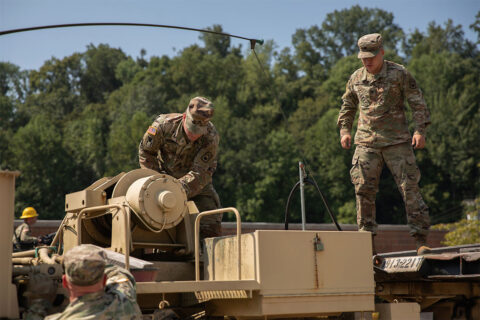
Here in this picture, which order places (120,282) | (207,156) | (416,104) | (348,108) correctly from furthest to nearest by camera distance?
(348,108) < (416,104) < (207,156) < (120,282)

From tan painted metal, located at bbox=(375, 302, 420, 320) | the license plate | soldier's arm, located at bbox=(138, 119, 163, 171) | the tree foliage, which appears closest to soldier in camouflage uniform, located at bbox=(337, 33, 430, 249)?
the license plate

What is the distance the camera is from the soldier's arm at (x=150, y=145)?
24.8ft

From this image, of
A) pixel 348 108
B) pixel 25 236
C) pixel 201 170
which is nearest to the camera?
pixel 201 170

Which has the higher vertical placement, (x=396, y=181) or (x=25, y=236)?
(x=396, y=181)

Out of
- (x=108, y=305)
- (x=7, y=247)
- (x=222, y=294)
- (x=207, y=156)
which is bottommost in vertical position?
(x=222, y=294)

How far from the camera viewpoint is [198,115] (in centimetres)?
723

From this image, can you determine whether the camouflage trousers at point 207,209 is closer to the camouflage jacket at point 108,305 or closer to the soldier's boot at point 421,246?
the soldier's boot at point 421,246

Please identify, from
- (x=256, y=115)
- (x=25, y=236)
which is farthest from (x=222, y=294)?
(x=256, y=115)

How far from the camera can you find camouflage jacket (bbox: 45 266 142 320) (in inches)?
155

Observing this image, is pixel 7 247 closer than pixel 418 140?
Yes

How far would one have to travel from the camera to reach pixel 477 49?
223 feet

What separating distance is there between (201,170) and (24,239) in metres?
6.75

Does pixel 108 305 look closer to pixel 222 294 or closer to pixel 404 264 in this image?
pixel 222 294

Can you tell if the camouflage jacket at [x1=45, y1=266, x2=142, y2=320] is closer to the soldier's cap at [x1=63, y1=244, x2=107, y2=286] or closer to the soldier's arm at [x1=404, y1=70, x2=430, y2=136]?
the soldier's cap at [x1=63, y1=244, x2=107, y2=286]
